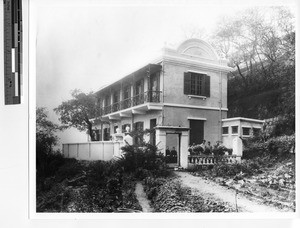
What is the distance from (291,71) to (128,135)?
227 centimetres

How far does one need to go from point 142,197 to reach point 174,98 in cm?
131

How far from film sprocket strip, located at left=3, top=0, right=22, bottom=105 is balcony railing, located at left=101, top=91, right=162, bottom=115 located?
1101 millimetres

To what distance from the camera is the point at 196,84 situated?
4270 mm

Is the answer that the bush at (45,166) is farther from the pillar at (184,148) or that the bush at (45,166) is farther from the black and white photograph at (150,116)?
the pillar at (184,148)

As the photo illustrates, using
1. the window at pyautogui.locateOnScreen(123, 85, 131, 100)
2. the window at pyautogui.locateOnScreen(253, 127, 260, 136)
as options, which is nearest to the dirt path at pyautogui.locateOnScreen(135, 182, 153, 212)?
the window at pyautogui.locateOnScreen(123, 85, 131, 100)

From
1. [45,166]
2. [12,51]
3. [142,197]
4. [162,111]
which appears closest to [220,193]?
[142,197]

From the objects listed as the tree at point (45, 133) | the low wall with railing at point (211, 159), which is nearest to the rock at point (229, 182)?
the low wall with railing at point (211, 159)

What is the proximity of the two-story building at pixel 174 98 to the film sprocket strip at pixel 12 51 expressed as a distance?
3.27ft

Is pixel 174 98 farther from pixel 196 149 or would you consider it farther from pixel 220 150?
pixel 220 150

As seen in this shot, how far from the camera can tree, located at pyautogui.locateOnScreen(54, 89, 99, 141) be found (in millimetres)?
4230

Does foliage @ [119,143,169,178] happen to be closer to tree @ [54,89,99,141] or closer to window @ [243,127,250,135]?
tree @ [54,89,99,141]

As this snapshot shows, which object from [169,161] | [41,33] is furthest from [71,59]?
[169,161]

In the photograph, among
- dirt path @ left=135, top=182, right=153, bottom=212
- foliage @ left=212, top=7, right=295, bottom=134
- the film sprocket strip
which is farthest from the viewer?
foliage @ left=212, top=7, right=295, bottom=134

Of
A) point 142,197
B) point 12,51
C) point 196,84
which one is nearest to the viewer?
point 12,51
